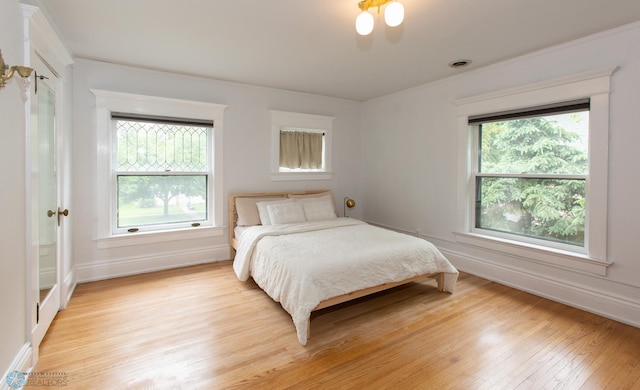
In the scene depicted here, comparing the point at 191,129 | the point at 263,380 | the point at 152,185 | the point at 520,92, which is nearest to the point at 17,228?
the point at 263,380

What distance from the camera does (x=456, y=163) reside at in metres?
3.83

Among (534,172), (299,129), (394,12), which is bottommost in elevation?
(534,172)

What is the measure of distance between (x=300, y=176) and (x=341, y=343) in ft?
9.42

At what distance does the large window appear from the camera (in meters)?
2.91

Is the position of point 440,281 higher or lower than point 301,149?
lower

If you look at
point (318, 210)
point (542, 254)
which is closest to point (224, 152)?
point (318, 210)

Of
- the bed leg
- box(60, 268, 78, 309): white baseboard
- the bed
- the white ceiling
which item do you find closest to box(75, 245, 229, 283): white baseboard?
box(60, 268, 78, 309): white baseboard

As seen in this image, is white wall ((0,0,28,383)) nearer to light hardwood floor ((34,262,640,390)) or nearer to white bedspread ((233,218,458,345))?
light hardwood floor ((34,262,640,390))

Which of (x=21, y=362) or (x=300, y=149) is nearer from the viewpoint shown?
(x=21, y=362)

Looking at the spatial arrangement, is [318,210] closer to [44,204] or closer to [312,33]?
[312,33]

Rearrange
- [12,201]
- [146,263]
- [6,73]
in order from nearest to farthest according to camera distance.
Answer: [6,73] < [12,201] < [146,263]

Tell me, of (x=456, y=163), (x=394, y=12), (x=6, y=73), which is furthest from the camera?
(x=456, y=163)

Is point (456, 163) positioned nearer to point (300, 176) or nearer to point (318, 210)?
point (318, 210)

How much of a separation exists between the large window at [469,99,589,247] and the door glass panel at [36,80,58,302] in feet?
13.5
